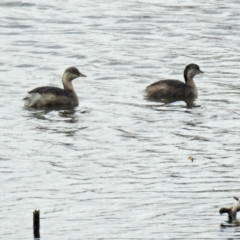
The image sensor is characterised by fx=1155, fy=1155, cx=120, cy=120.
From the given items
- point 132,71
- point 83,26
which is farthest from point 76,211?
point 83,26

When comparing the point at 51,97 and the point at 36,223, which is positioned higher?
the point at 51,97

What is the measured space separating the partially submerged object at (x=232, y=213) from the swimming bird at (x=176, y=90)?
323 inches

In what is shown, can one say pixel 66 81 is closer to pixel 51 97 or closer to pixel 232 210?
pixel 51 97

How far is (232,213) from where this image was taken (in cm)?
1068

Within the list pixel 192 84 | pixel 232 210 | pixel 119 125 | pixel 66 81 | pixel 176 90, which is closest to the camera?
pixel 232 210

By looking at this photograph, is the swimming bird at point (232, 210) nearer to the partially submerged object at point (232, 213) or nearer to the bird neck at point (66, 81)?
the partially submerged object at point (232, 213)

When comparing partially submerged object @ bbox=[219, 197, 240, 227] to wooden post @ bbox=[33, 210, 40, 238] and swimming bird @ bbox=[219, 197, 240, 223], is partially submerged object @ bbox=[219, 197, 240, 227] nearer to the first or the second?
swimming bird @ bbox=[219, 197, 240, 223]

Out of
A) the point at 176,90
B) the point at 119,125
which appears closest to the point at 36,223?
the point at 119,125

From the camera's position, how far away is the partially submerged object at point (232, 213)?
10.6 metres

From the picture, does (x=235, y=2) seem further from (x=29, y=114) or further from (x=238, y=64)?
(x=29, y=114)

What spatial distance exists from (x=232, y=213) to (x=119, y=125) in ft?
20.6

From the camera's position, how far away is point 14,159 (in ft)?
46.7

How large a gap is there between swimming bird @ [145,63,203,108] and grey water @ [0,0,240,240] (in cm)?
24

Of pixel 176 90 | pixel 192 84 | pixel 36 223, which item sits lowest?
pixel 36 223
